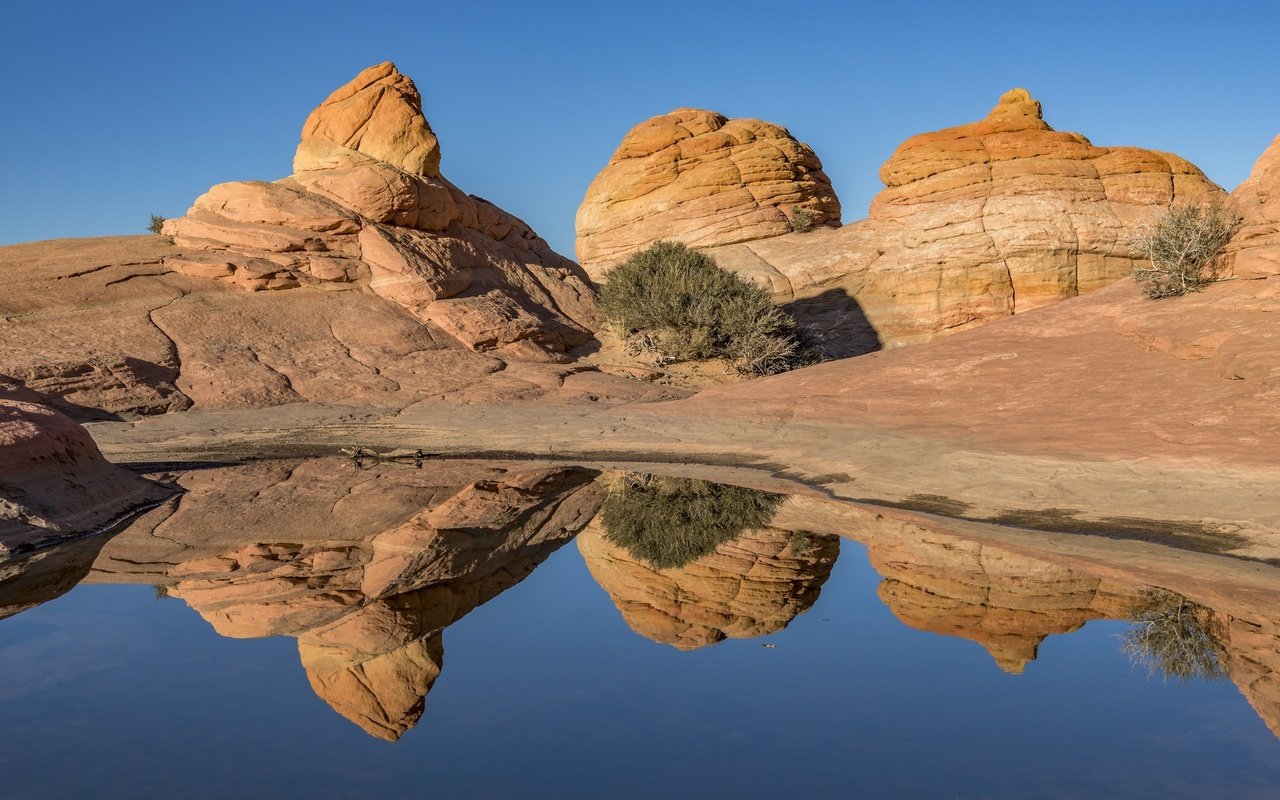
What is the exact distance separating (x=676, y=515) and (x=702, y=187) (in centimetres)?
2770

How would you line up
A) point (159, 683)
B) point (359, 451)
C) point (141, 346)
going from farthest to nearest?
point (141, 346) < point (359, 451) < point (159, 683)

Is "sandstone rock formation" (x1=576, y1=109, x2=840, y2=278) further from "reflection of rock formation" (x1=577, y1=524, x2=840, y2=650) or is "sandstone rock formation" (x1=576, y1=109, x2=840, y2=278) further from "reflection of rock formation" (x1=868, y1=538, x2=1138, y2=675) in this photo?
"reflection of rock formation" (x1=868, y1=538, x2=1138, y2=675)

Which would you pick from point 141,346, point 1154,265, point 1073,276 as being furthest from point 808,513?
point 1073,276

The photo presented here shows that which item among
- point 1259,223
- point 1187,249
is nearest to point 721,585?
point 1259,223

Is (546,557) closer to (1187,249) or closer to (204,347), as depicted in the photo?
(1187,249)

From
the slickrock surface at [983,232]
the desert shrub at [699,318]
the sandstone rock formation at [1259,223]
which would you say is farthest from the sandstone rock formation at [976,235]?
the sandstone rock formation at [1259,223]

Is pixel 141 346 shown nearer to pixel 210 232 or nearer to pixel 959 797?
pixel 210 232

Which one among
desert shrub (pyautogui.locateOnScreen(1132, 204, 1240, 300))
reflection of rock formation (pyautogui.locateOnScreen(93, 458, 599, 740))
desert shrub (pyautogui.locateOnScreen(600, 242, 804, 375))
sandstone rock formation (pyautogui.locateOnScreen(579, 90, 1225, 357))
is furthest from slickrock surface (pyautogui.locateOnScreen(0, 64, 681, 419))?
desert shrub (pyautogui.locateOnScreen(1132, 204, 1240, 300))

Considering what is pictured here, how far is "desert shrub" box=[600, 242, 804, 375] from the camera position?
2797cm

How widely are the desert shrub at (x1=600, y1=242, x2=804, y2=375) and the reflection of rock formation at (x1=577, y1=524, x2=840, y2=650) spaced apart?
17.1 meters

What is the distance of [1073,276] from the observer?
31156 millimetres

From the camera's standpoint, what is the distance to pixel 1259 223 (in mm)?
17328

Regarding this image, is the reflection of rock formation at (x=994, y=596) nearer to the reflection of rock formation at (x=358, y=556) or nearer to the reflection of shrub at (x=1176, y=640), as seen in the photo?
the reflection of shrub at (x=1176, y=640)

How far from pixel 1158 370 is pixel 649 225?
24.9 meters
